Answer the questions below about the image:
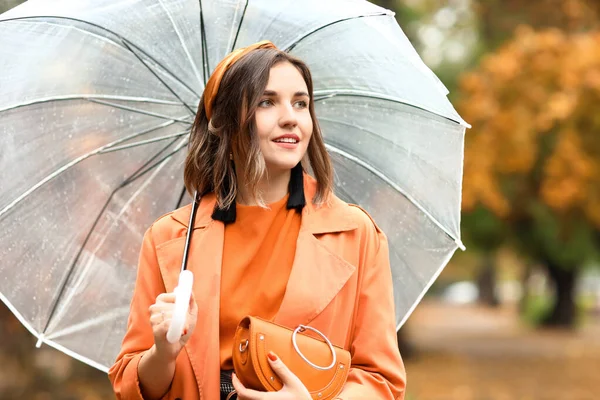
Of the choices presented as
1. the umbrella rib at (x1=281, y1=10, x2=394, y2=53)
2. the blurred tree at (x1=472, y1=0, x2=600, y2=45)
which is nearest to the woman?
the umbrella rib at (x1=281, y1=10, x2=394, y2=53)

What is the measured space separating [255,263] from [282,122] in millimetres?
425

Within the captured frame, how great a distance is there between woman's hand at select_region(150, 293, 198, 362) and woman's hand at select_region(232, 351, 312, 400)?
0.73 ft

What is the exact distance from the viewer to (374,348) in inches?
103

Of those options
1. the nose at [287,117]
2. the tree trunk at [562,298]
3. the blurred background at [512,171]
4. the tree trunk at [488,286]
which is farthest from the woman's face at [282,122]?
the tree trunk at [488,286]

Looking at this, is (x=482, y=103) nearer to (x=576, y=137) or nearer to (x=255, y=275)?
(x=576, y=137)

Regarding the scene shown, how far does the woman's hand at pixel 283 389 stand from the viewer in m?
2.39

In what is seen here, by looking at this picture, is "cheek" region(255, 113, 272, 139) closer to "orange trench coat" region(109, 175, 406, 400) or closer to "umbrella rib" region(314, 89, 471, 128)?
"orange trench coat" region(109, 175, 406, 400)

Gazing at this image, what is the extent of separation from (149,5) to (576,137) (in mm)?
10455

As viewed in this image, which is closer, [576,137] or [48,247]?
[48,247]

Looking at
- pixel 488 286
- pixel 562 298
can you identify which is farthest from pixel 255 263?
pixel 488 286

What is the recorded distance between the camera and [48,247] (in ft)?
11.1

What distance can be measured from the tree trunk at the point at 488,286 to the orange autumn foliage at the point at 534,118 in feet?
113

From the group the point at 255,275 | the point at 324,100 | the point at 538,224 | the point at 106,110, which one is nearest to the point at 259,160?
the point at 255,275

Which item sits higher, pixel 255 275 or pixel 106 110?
pixel 106 110
